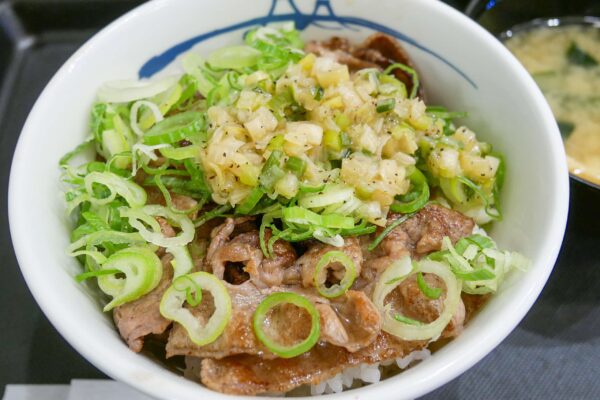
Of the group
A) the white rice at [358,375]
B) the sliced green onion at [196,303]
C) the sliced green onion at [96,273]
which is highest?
the sliced green onion at [196,303]

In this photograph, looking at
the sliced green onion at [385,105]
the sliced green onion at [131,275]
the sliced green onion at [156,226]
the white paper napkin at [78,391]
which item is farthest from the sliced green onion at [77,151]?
the sliced green onion at [385,105]

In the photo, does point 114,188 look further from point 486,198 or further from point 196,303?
point 486,198

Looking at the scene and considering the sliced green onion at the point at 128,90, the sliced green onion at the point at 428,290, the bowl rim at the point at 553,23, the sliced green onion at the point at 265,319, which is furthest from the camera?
the bowl rim at the point at 553,23

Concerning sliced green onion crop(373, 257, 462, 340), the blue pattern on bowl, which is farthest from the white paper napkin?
the blue pattern on bowl

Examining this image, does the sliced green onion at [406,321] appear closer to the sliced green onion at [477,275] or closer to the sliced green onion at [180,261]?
the sliced green onion at [477,275]

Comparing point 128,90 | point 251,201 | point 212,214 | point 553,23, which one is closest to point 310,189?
point 251,201
